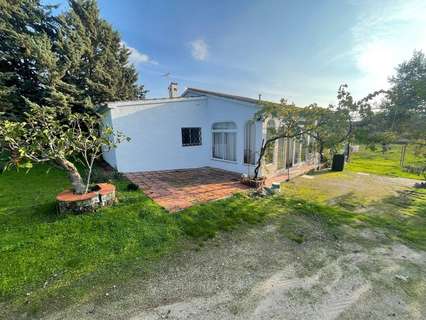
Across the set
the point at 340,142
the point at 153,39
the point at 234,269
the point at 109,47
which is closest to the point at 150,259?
the point at 234,269

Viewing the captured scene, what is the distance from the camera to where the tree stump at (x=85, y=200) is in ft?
18.7

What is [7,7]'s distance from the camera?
1277 centimetres

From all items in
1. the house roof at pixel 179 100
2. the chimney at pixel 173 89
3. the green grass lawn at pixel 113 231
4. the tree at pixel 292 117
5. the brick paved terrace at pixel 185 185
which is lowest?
the green grass lawn at pixel 113 231

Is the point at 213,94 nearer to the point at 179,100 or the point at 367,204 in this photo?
the point at 179,100

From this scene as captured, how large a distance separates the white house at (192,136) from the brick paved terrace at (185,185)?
29.4 inches

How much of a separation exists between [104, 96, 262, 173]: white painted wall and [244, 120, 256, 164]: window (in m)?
0.24

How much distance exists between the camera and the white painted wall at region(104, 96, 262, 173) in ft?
36.1

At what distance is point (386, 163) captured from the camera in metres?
17.4

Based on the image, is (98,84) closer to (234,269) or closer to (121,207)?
(121,207)

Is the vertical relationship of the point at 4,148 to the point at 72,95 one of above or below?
below

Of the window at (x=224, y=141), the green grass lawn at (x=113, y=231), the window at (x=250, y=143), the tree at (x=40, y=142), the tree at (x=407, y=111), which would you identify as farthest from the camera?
the window at (x=224, y=141)

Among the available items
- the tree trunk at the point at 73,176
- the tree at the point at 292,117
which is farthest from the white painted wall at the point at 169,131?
the tree trunk at the point at 73,176

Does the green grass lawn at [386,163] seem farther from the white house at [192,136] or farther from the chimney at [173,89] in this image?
the chimney at [173,89]

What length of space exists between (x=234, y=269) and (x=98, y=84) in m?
17.6
